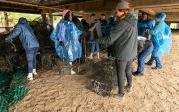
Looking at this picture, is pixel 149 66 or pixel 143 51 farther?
pixel 149 66

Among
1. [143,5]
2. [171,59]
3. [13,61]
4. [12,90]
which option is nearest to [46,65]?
[13,61]

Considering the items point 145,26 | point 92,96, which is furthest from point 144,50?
point 92,96

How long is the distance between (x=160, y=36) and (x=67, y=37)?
2642mm

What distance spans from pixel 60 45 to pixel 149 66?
2938 mm

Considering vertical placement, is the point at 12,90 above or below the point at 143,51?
below

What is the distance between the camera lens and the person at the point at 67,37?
6203 millimetres

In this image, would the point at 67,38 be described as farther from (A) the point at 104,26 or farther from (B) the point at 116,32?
(A) the point at 104,26

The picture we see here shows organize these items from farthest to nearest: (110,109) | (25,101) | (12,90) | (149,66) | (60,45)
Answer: (149,66)
(60,45)
(12,90)
(25,101)
(110,109)

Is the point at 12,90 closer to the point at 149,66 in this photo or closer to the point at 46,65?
the point at 46,65

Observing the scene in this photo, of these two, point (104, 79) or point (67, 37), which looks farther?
point (67, 37)

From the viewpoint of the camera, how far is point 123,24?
426 cm

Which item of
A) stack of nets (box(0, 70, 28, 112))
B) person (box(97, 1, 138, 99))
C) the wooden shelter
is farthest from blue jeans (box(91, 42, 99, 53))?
person (box(97, 1, 138, 99))

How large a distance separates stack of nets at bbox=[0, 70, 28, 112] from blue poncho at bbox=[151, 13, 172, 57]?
379 cm

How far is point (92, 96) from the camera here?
17.0ft
